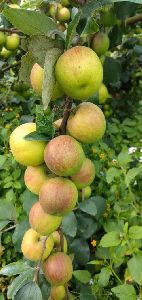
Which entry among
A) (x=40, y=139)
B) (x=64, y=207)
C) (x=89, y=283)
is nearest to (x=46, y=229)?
(x=64, y=207)

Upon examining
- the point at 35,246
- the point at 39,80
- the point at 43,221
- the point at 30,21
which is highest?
the point at 30,21

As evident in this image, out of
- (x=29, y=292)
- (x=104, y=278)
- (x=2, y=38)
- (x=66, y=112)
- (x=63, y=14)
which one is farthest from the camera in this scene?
(x=2, y=38)

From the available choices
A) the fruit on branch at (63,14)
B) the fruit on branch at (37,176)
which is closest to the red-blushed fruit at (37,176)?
the fruit on branch at (37,176)

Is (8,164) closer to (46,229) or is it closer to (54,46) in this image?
(46,229)

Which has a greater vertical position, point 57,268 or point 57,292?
point 57,268

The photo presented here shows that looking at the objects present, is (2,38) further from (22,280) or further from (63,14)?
(22,280)

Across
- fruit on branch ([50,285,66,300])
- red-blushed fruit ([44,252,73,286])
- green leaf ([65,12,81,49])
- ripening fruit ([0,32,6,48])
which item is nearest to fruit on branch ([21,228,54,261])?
red-blushed fruit ([44,252,73,286])

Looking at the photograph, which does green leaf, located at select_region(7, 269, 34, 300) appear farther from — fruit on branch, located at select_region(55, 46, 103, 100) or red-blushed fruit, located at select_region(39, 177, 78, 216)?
fruit on branch, located at select_region(55, 46, 103, 100)

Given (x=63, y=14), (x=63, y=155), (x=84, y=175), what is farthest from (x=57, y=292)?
(x=63, y=14)
